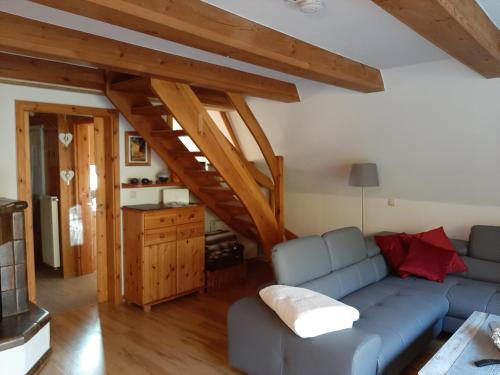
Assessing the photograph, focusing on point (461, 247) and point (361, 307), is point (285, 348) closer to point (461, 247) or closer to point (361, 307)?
point (361, 307)

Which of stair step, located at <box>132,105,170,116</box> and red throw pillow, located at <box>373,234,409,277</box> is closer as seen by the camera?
stair step, located at <box>132,105,170,116</box>

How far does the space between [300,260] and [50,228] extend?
3.75 meters

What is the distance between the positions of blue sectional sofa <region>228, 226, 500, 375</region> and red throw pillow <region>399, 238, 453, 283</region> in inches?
3.1

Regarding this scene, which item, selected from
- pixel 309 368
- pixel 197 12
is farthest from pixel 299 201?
pixel 197 12

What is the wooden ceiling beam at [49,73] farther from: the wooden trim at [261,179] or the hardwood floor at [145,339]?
the hardwood floor at [145,339]

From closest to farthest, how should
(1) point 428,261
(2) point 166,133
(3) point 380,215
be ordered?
(1) point 428,261 → (2) point 166,133 → (3) point 380,215

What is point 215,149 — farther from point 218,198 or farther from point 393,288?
point 393,288

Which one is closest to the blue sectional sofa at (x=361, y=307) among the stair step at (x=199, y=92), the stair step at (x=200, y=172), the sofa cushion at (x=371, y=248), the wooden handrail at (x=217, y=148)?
the sofa cushion at (x=371, y=248)

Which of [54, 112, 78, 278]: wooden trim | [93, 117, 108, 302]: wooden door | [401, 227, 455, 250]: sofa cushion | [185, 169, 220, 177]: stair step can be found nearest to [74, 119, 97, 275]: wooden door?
[54, 112, 78, 278]: wooden trim

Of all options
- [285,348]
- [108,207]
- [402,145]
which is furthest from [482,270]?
[108,207]

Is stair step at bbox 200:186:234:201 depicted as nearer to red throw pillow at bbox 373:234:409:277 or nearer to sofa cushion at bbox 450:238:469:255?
red throw pillow at bbox 373:234:409:277

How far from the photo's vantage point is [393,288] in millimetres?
3449

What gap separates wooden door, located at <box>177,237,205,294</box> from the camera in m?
4.39

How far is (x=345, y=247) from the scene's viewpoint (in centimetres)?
358
